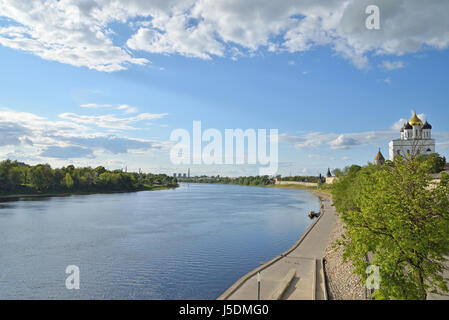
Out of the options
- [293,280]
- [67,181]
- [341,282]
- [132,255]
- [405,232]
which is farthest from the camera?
[67,181]

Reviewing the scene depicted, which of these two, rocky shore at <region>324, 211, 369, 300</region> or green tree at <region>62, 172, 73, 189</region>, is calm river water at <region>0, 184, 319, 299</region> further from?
green tree at <region>62, 172, 73, 189</region>

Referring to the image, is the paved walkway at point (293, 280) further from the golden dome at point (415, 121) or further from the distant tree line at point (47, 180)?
the distant tree line at point (47, 180)

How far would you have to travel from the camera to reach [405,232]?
11.2m

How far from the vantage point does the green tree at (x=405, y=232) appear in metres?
10.8

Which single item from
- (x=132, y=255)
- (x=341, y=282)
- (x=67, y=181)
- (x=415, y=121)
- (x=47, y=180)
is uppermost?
(x=415, y=121)

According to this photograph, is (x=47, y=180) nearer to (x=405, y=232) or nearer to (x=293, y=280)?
(x=293, y=280)

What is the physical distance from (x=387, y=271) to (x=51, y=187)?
118267 millimetres

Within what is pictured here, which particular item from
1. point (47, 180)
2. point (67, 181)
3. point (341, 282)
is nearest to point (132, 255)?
point (341, 282)

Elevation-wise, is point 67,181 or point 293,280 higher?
point 67,181

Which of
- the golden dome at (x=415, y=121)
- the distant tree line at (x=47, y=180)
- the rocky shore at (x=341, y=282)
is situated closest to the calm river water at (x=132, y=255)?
the rocky shore at (x=341, y=282)

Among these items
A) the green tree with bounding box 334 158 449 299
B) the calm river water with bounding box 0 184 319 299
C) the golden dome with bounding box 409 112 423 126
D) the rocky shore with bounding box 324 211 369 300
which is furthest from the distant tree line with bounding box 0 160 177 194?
the golden dome with bounding box 409 112 423 126

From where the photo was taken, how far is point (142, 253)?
27641 mm
